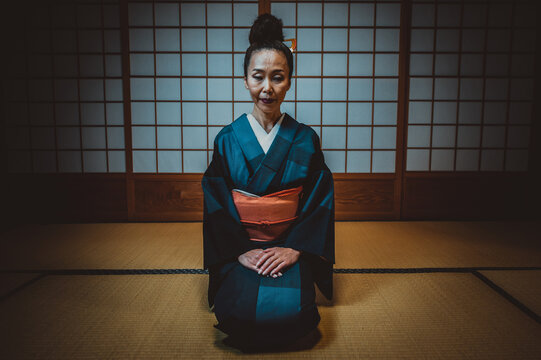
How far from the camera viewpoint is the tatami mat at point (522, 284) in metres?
1.87

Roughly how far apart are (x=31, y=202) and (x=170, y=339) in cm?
290

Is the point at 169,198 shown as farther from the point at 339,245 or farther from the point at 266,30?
the point at 266,30

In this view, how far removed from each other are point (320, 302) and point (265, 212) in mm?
663

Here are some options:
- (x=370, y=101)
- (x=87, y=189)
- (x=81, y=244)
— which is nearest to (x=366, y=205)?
(x=370, y=101)

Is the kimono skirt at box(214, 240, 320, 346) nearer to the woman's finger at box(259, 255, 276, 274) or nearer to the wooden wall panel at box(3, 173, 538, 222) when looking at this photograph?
the woman's finger at box(259, 255, 276, 274)

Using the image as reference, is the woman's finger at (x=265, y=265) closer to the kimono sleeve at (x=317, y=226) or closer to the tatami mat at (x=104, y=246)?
the kimono sleeve at (x=317, y=226)

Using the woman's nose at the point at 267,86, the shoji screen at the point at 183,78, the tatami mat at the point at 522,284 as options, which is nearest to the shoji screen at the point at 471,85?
the tatami mat at the point at 522,284

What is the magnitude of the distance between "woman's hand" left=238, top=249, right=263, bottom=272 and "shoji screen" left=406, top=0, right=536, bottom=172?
2.62 meters

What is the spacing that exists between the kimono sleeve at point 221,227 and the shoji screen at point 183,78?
1970 millimetres

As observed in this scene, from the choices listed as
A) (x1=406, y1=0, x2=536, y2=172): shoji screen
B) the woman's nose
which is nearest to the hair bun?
the woman's nose

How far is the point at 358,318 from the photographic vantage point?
1.73m

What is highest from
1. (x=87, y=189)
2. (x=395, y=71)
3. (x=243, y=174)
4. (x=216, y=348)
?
(x=395, y=71)

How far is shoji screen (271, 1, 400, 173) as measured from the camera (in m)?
3.49

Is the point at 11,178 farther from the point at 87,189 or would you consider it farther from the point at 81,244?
the point at 81,244
